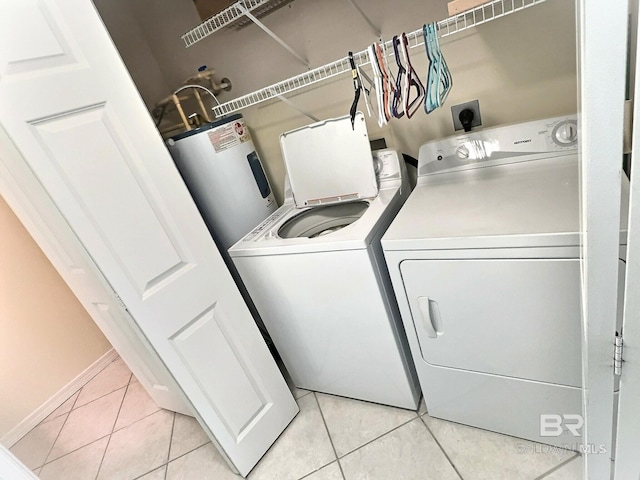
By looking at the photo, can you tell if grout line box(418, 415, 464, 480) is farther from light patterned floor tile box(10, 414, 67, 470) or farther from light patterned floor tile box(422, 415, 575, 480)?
light patterned floor tile box(10, 414, 67, 470)

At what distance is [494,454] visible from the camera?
137cm

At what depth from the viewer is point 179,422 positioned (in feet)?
6.64

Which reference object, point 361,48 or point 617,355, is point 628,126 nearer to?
point 617,355

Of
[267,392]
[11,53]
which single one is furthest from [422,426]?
[11,53]

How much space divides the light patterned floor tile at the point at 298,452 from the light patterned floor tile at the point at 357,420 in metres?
0.05

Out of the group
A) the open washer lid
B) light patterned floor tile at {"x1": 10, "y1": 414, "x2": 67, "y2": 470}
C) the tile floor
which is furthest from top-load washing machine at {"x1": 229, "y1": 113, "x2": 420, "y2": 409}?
light patterned floor tile at {"x1": 10, "y1": 414, "x2": 67, "y2": 470}

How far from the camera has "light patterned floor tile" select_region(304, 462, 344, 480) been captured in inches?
57.9

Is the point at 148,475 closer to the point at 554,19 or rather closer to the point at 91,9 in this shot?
the point at 91,9

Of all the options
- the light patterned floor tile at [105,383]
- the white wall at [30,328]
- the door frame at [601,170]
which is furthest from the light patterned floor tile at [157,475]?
the door frame at [601,170]

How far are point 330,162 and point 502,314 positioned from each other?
1.00m

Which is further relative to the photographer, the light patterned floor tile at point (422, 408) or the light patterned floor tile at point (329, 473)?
the light patterned floor tile at point (422, 408)

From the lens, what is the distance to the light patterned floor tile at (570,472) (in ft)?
4.03

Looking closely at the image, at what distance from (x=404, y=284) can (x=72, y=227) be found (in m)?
1.08

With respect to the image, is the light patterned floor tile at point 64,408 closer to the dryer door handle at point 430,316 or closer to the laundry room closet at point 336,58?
the laundry room closet at point 336,58
